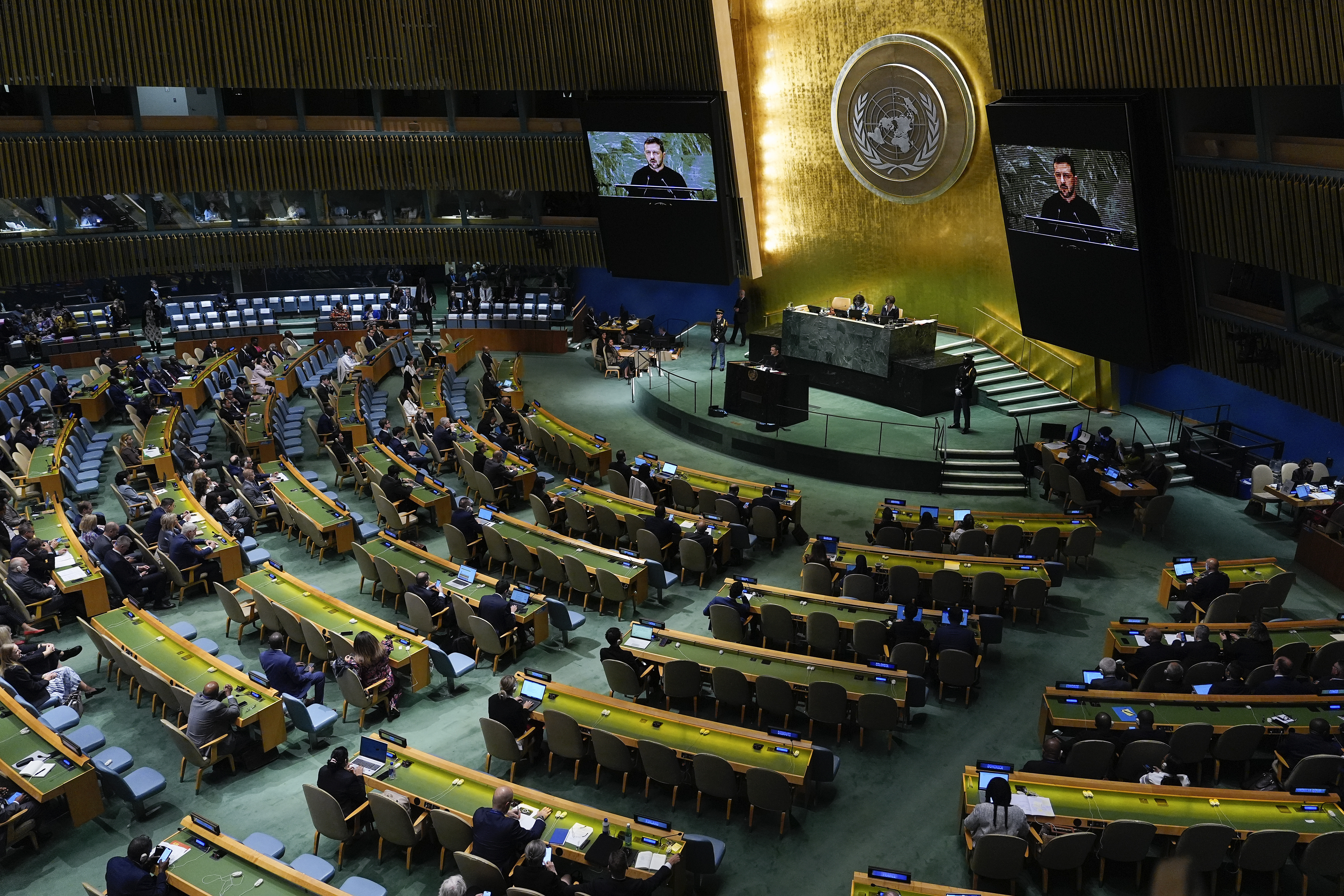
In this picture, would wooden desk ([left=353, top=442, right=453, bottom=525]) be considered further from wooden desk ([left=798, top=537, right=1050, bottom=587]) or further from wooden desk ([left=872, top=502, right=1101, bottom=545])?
wooden desk ([left=872, top=502, right=1101, bottom=545])

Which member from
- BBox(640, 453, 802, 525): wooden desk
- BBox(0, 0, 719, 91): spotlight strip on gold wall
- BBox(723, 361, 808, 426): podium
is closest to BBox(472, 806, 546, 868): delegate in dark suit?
BBox(640, 453, 802, 525): wooden desk

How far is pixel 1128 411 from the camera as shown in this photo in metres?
20.6

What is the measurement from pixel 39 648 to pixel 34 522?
4.28 meters

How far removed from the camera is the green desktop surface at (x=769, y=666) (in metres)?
10.3

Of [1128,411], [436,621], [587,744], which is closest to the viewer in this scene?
[587,744]

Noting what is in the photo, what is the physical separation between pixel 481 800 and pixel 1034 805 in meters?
4.66

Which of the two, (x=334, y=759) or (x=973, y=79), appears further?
(x=973, y=79)

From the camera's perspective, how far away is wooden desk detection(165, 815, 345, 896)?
24.9 ft

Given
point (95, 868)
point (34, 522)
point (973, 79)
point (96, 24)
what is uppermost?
point (96, 24)

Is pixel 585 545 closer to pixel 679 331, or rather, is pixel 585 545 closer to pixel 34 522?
pixel 34 522

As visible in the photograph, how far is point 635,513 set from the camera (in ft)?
50.1

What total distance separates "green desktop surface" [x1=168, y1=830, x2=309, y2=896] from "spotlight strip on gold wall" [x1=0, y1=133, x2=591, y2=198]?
2056 centimetres

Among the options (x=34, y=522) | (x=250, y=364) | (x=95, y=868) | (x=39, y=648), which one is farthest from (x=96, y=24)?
(x=95, y=868)

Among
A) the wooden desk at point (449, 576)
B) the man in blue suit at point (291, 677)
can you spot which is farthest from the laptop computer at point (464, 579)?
the man in blue suit at point (291, 677)
